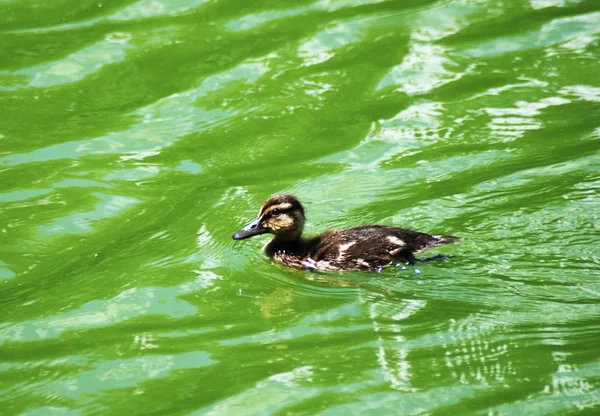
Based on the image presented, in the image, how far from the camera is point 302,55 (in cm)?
786

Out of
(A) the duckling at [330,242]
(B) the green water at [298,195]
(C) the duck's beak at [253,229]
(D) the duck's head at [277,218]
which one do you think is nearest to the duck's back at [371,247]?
(A) the duckling at [330,242]

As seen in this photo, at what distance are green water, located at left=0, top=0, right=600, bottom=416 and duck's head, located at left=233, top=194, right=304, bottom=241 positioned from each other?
19 cm

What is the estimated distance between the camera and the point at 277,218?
19.1ft

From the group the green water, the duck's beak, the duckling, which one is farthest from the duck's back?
the duck's beak

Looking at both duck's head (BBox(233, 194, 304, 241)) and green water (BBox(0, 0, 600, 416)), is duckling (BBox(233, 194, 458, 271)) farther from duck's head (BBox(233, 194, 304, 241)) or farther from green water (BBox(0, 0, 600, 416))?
green water (BBox(0, 0, 600, 416))

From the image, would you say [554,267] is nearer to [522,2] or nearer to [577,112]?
[577,112]

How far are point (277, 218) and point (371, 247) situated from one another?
Result: 0.61 m

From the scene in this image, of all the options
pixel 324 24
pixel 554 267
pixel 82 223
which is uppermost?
pixel 324 24

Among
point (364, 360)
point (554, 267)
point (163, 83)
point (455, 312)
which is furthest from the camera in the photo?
point (163, 83)

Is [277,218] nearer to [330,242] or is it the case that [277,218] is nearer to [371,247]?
[330,242]

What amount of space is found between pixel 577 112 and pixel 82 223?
359 cm

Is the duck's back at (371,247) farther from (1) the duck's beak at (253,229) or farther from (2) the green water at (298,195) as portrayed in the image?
(1) the duck's beak at (253,229)

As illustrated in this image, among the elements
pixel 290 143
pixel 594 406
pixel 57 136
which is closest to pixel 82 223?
pixel 57 136

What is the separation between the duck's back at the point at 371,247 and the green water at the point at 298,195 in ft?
0.37
